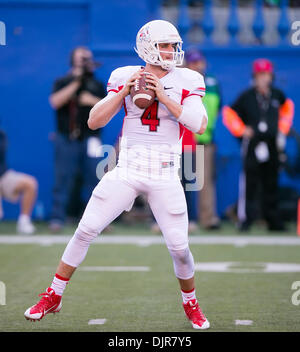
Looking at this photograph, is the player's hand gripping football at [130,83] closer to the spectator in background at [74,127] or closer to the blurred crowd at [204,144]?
the blurred crowd at [204,144]

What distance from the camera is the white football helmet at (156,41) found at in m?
5.16

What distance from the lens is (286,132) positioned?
34.5 ft

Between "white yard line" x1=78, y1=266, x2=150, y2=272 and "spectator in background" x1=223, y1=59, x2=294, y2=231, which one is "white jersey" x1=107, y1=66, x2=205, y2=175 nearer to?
"white yard line" x1=78, y1=266, x2=150, y2=272

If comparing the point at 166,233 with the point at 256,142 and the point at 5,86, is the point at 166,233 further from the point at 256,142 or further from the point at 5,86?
the point at 5,86

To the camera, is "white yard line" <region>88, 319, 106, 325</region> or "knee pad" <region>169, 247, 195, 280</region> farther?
"white yard line" <region>88, 319, 106, 325</region>

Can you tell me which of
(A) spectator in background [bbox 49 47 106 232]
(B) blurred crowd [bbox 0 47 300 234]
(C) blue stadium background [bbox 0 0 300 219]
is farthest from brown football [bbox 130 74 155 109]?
(C) blue stadium background [bbox 0 0 300 219]

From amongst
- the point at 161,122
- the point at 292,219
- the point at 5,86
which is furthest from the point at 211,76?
the point at 161,122

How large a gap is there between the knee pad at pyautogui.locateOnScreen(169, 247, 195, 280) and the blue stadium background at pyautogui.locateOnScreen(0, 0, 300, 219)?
6219mm

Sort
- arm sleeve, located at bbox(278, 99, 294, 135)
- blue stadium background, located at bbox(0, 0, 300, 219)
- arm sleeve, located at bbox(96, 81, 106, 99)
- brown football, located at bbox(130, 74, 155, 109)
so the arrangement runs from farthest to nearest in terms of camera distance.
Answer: blue stadium background, located at bbox(0, 0, 300, 219), arm sleeve, located at bbox(278, 99, 294, 135), arm sleeve, located at bbox(96, 81, 106, 99), brown football, located at bbox(130, 74, 155, 109)

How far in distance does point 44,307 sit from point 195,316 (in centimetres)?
90

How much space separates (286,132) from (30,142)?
3388mm

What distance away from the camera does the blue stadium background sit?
1141 cm

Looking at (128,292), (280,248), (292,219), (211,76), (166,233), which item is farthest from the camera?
(292,219)

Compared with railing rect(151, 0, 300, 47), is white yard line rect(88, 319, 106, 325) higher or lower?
lower
